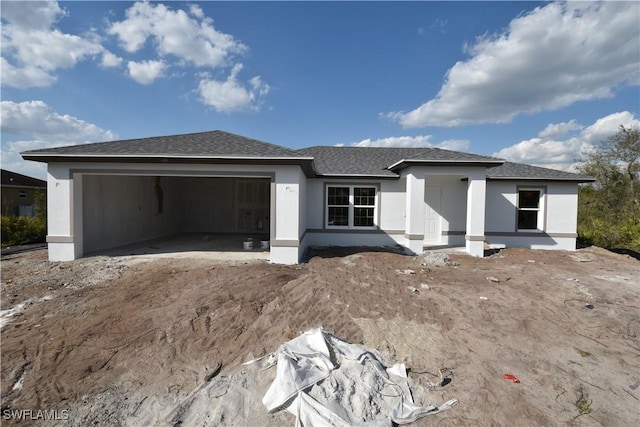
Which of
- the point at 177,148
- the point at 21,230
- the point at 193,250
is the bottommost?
the point at 193,250

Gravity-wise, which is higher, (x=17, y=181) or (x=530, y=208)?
(x=17, y=181)

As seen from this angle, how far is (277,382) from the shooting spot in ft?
11.0

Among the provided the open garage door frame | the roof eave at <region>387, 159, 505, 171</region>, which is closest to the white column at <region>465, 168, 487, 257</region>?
the roof eave at <region>387, 159, 505, 171</region>

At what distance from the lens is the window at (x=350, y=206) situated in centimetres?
1219

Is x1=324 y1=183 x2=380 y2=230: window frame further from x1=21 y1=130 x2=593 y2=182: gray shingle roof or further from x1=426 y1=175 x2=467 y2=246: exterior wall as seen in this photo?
x1=426 y1=175 x2=467 y2=246: exterior wall

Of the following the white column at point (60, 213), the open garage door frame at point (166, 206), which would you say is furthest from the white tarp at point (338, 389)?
the white column at point (60, 213)

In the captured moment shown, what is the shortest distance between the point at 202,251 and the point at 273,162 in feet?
15.0

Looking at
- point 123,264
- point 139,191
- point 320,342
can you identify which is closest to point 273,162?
point 123,264

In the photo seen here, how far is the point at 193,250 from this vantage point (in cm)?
1100

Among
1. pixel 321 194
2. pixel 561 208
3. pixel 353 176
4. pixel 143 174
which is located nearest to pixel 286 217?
A: pixel 321 194

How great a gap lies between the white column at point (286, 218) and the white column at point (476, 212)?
629 centimetres

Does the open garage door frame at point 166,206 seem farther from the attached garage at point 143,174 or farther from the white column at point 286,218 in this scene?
the white column at point 286,218

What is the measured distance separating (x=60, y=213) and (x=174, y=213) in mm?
6914

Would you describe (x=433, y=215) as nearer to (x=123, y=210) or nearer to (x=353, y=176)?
(x=353, y=176)
